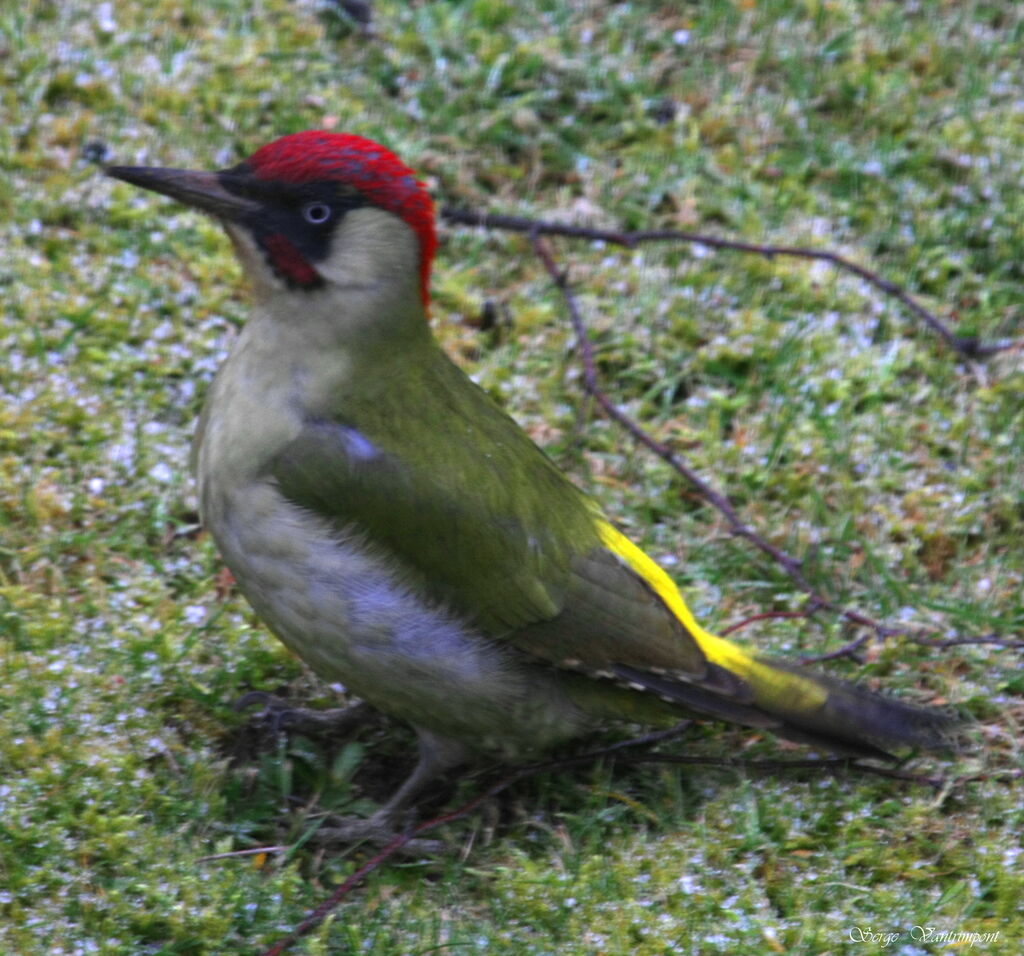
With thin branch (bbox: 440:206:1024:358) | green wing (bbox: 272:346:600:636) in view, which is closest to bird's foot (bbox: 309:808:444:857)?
green wing (bbox: 272:346:600:636)

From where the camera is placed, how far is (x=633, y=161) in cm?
529

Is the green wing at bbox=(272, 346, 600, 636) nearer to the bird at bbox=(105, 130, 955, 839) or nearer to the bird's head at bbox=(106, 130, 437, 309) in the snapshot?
the bird at bbox=(105, 130, 955, 839)

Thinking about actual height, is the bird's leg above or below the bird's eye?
below

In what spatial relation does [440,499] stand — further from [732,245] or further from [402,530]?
[732,245]

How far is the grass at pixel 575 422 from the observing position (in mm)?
3195

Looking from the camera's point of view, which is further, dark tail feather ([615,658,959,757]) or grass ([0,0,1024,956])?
dark tail feather ([615,658,959,757])

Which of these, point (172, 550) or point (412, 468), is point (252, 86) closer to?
point (172, 550)

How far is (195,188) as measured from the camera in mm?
3363

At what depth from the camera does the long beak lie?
3.34 meters

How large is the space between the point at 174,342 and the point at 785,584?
6.38ft

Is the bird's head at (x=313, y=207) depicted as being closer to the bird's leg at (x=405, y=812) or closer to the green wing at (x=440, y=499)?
the green wing at (x=440, y=499)

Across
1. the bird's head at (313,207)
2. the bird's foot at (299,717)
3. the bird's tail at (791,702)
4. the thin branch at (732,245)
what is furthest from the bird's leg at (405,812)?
the thin branch at (732,245)

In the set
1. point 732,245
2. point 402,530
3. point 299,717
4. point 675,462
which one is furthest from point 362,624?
point 732,245

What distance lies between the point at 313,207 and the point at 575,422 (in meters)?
1.45
